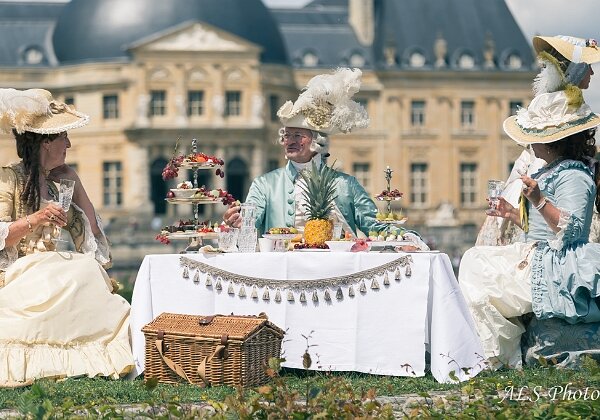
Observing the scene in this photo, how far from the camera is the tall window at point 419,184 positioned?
6262 centimetres

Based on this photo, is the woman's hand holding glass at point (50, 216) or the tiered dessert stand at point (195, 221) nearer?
the woman's hand holding glass at point (50, 216)

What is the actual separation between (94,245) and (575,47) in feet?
9.85

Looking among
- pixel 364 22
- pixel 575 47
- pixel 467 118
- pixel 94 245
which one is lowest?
pixel 94 245

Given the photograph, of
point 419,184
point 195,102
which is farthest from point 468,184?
point 195,102

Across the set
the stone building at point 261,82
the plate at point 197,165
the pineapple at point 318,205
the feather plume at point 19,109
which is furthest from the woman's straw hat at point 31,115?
the stone building at point 261,82

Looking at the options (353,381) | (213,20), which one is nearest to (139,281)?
(353,381)

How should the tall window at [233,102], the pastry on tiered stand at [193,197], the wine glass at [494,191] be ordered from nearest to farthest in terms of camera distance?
the wine glass at [494,191] < the pastry on tiered stand at [193,197] < the tall window at [233,102]

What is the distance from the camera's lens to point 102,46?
59.2 m

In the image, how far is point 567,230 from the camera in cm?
830

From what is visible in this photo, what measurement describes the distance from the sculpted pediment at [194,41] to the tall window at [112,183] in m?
5.10

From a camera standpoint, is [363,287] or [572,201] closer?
[363,287]

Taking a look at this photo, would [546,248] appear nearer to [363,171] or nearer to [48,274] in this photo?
[48,274]

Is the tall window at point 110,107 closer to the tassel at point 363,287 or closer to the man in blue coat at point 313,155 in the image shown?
the man in blue coat at point 313,155

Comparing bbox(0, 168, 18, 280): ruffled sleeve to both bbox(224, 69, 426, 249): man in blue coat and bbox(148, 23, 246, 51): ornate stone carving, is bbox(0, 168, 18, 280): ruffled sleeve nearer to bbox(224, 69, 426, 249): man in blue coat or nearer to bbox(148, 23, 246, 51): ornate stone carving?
bbox(224, 69, 426, 249): man in blue coat
